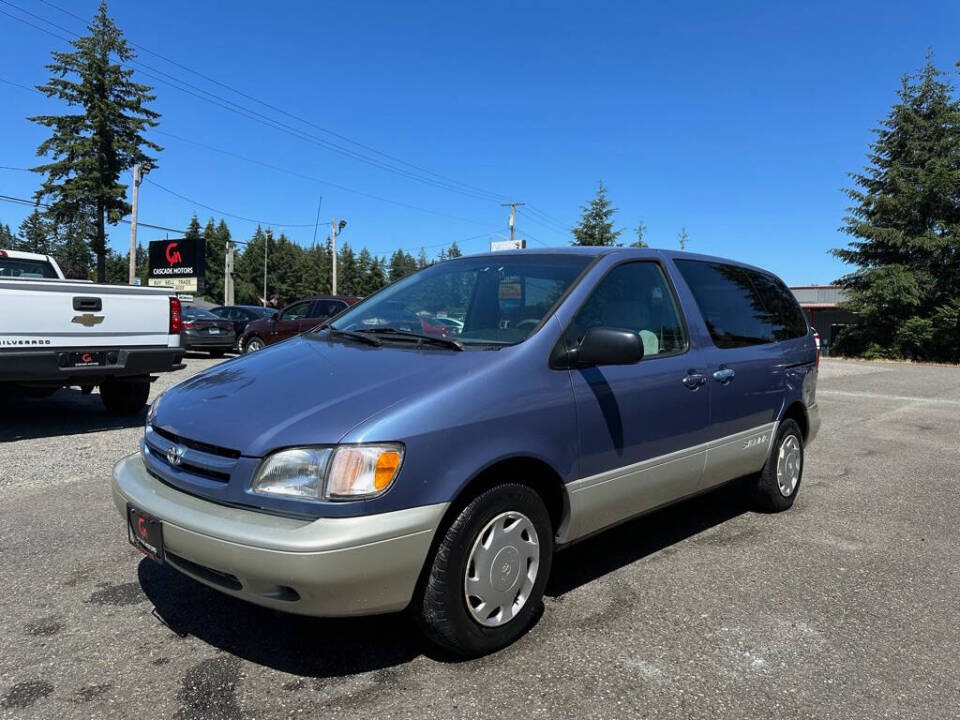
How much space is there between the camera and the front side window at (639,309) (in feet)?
10.8

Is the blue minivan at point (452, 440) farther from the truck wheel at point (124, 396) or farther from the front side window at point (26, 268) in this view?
the front side window at point (26, 268)

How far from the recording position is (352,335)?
345 centimetres

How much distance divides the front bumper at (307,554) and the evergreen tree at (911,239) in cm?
3016

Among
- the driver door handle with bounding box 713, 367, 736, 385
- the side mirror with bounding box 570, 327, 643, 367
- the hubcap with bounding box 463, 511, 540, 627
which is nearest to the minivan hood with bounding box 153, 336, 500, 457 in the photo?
the side mirror with bounding box 570, 327, 643, 367

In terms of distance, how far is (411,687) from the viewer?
2.47 meters

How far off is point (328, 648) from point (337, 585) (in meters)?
0.68

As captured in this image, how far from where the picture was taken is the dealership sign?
111 feet

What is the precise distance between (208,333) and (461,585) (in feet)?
54.5

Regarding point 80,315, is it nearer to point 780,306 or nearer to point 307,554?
point 307,554

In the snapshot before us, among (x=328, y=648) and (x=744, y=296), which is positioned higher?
(x=744, y=296)

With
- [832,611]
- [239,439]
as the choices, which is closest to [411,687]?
[239,439]

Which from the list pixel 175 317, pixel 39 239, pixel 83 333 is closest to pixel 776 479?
pixel 175 317

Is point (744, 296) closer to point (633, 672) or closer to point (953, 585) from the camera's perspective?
point (953, 585)

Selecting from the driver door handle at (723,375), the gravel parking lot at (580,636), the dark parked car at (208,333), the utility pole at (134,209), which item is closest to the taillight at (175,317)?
the gravel parking lot at (580,636)
